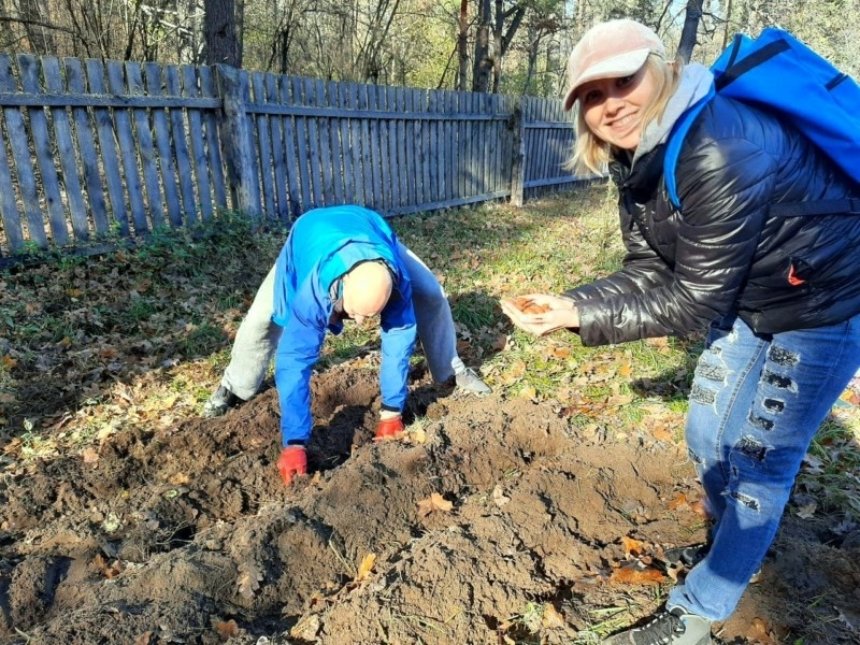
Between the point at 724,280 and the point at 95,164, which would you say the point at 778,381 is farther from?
the point at 95,164

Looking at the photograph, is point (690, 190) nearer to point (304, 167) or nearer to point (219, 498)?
point (219, 498)

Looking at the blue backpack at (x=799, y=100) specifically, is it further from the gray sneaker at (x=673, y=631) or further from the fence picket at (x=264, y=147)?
the fence picket at (x=264, y=147)

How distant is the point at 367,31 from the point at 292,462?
1585 cm

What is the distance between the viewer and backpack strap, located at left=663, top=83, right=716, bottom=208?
158cm

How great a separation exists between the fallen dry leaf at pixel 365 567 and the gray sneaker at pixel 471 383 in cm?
170

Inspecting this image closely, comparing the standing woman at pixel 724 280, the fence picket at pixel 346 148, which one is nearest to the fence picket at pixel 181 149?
the fence picket at pixel 346 148

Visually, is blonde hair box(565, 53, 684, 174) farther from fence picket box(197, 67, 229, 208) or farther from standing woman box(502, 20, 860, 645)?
fence picket box(197, 67, 229, 208)

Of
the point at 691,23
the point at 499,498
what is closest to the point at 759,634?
the point at 499,498

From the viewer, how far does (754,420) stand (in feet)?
6.45

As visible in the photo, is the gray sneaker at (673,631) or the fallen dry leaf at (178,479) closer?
the gray sneaker at (673,631)

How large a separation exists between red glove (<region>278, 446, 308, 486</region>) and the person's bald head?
1.06m

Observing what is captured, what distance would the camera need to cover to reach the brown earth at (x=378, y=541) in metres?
2.34

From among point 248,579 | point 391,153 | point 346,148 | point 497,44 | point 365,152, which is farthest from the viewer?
point 497,44

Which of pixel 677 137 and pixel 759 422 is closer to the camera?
pixel 677 137
